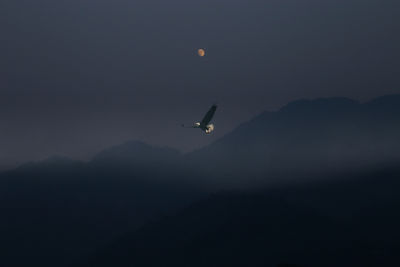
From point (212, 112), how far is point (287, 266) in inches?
5280

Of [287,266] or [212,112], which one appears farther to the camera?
[287,266]

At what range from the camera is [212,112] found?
41125 millimetres

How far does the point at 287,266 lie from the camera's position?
15425 cm
